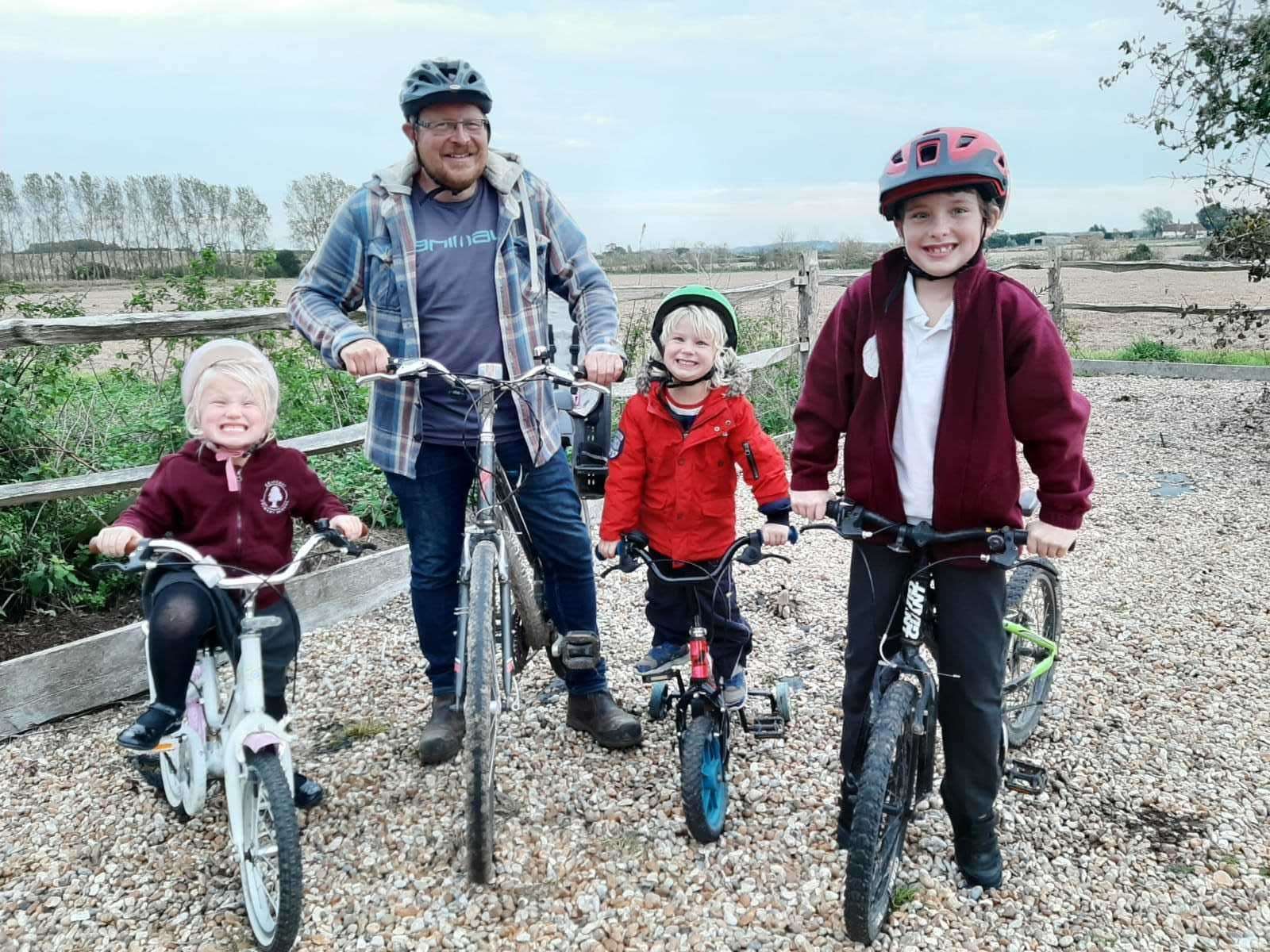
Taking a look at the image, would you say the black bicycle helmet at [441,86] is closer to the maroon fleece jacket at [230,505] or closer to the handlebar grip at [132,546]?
the maroon fleece jacket at [230,505]

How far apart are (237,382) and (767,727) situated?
2011mm

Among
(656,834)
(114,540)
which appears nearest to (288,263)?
(114,540)

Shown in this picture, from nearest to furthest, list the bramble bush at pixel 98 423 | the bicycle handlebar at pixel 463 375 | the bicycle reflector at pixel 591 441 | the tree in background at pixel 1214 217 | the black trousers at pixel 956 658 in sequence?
1. the black trousers at pixel 956 658
2. the bicycle handlebar at pixel 463 375
3. the bicycle reflector at pixel 591 441
4. the bramble bush at pixel 98 423
5. the tree in background at pixel 1214 217

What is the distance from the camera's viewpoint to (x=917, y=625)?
2.65m

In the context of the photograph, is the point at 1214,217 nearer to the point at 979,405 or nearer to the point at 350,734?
the point at 979,405

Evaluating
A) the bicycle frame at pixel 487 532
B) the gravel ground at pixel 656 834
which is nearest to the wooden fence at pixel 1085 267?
the gravel ground at pixel 656 834

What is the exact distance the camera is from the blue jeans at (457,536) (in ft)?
10.9

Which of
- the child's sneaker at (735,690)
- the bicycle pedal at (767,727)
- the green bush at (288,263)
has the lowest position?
the bicycle pedal at (767,727)

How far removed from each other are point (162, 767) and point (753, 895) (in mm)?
1949

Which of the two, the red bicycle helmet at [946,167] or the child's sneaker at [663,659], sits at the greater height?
the red bicycle helmet at [946,167]

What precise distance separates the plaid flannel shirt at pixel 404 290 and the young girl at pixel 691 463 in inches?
9.5

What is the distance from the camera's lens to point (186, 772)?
3.09 meters

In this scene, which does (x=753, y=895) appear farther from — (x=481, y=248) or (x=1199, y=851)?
(x=481, y=248)

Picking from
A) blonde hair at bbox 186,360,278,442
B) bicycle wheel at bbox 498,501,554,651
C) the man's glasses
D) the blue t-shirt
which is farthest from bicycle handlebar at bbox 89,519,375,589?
the man's glasses
